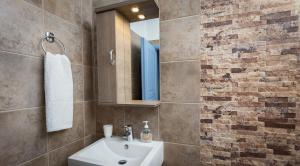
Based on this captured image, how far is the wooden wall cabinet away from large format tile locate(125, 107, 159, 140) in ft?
0.38

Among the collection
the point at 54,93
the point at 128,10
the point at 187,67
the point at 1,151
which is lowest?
the point at 1,151

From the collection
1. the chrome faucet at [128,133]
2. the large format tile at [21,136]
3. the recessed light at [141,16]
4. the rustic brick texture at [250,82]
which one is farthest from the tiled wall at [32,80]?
the rustic brick texture at [250,82]

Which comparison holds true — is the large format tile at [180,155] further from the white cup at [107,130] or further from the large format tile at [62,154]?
the large format tile at [62,154]

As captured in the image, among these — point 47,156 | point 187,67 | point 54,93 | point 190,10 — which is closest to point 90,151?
point 47,156

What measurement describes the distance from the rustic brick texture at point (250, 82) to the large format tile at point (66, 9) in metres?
0.97

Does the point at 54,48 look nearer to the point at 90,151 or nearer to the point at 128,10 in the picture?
the point at 128,10

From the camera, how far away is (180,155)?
118 cm

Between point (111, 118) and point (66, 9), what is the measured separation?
93 cm

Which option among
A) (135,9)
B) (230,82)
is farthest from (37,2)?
(230,82)

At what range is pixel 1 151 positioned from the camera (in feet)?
2.60

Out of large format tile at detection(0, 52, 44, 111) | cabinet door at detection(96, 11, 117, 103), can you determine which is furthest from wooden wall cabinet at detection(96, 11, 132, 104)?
large format tile at detection(0, 52, 44, 111)

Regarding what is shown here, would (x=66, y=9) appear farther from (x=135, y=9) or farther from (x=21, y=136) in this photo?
(x=21, y=136)

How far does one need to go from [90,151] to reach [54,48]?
2.55 ft

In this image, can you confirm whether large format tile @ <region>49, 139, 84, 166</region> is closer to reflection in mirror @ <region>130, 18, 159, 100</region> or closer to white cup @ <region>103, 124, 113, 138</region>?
white cup @ <region>103, 124, 113, 138</region>
